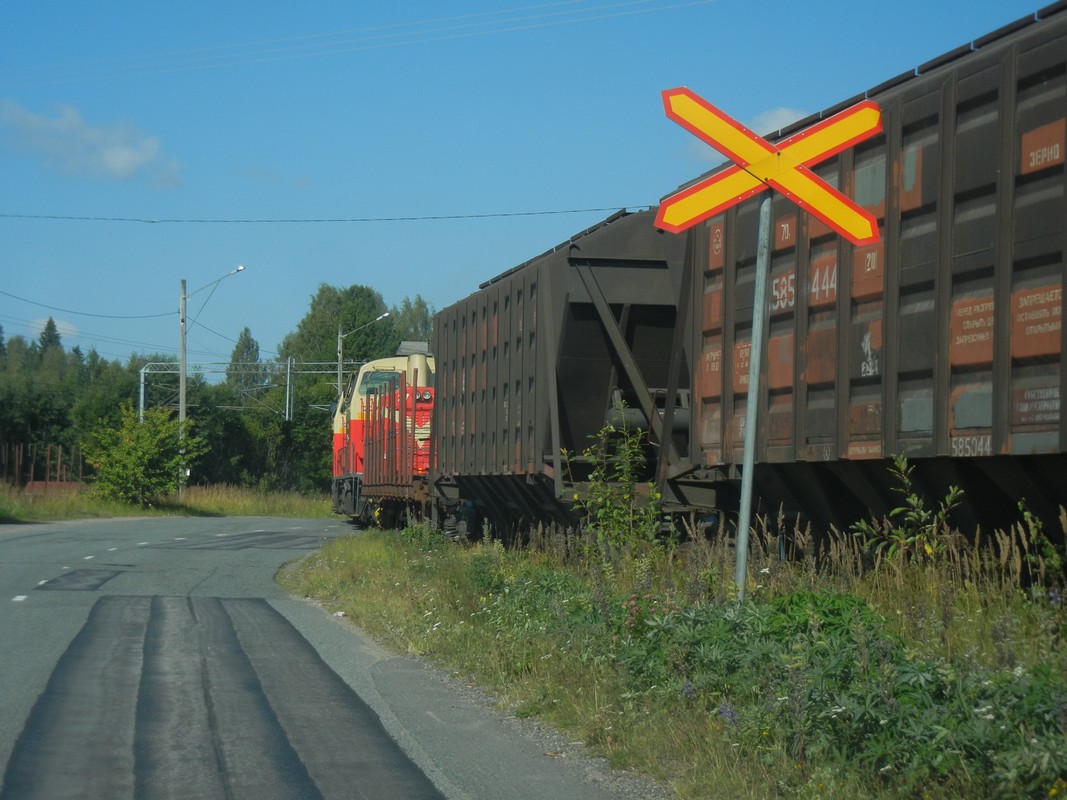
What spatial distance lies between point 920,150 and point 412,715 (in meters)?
5.00

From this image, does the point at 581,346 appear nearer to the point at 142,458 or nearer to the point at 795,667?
the point at 795,667

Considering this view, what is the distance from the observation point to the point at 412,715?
24.3 ft

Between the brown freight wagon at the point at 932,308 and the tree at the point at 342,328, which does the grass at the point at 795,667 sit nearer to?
the brown freight wagon at the point at 932,308

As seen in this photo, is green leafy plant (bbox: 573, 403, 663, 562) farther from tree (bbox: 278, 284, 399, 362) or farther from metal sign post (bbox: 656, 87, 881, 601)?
tree (bbox: 278, 284, 399, 362)

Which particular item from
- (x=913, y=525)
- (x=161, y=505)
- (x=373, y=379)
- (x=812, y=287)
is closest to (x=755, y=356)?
(x=812, y=287)

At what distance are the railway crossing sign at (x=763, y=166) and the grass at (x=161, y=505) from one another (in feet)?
98.8

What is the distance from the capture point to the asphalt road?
5.71m

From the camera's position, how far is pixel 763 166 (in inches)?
239

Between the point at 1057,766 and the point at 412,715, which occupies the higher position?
the point at 1057,766

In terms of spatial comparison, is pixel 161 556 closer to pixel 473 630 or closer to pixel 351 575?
pixel 351 575

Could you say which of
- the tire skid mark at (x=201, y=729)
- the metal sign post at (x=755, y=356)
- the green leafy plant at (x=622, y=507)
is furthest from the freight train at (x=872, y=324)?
the tire skid mark at (x=201, y=729)

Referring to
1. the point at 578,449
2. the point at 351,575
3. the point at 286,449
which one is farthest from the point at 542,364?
the point at 286,449

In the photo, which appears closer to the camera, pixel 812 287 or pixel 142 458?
pixel 812 287

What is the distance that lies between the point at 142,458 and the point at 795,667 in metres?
38.5
